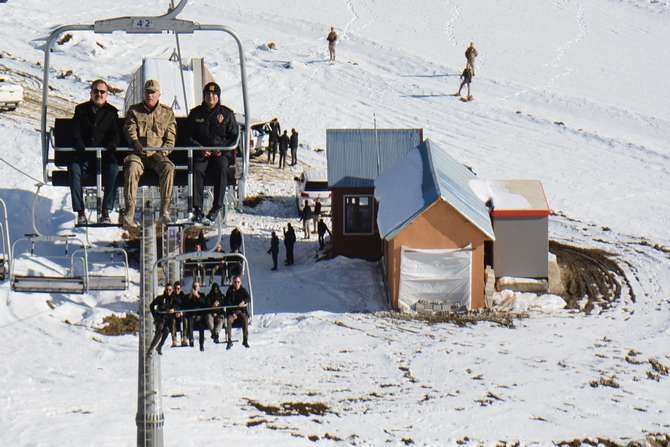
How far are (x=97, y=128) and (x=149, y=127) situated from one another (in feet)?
2.36

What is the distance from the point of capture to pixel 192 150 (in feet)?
58.2

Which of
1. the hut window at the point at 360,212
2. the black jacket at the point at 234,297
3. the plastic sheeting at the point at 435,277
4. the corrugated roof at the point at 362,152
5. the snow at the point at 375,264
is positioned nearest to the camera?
the black jacket at the point at 234,297

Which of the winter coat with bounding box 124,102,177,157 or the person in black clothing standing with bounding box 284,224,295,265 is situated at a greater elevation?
the winter coat with bounding box 124,102,177,157

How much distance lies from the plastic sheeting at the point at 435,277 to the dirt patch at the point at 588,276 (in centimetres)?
277

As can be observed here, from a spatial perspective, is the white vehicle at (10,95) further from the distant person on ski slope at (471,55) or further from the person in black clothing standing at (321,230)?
the distant person on ski slope at (471,55)

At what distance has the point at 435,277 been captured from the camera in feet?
112

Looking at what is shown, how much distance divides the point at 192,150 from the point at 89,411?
1029cm

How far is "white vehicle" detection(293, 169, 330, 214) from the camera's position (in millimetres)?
40375

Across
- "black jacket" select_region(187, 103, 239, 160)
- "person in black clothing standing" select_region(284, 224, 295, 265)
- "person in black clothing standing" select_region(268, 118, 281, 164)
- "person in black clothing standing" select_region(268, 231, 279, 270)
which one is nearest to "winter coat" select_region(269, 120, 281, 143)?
"person in black clothing standing" select_region(268, 118, 281, 164)

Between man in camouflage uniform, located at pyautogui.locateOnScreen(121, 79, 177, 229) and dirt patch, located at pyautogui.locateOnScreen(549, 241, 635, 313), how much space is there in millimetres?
18878

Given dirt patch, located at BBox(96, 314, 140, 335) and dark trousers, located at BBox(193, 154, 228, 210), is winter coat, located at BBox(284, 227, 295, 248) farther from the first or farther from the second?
dark trousers, located at BBox(193, 154, 228, 210)

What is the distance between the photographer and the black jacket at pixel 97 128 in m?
17.5

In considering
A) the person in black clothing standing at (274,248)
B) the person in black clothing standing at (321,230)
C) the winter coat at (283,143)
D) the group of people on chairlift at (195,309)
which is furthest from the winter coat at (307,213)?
the group of people on chairlift at (195,309)

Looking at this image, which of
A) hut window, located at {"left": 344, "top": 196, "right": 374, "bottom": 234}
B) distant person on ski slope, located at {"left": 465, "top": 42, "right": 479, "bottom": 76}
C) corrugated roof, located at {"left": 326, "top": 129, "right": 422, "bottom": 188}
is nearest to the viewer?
hut window, located at {"left": 344, "top": 196, "right": 374, "bottom": 234}
